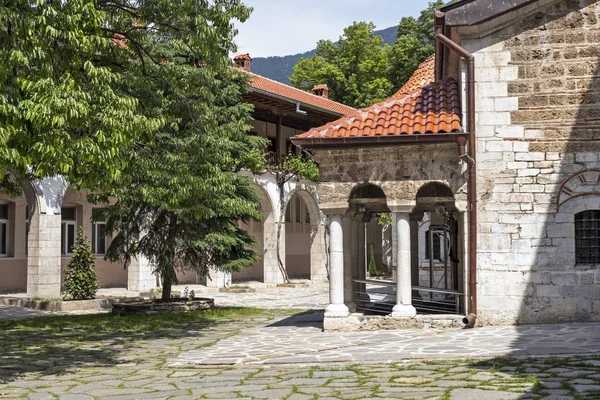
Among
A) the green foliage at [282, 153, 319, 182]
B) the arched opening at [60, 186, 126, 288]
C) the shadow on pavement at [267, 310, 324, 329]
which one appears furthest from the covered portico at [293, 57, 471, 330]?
the green foliage at [282, 153, 319, 182]

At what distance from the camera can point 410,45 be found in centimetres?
4047

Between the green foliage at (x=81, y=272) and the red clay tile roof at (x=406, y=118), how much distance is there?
28.9ft

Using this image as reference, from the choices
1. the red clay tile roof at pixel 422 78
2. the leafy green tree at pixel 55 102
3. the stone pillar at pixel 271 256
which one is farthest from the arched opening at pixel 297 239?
the leafy green tree at pixel 55 102

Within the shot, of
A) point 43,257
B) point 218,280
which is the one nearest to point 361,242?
point 43,257

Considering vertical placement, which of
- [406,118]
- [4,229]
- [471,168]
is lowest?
[4,229]

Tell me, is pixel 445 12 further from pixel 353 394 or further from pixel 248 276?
pixel 248 276

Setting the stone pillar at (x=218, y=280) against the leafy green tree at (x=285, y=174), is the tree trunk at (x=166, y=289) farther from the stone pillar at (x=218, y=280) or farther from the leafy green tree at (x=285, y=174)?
the leafy green tree at (x=285, y=174)

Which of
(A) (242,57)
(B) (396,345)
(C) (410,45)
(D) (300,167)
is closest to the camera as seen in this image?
(B) (396,345)

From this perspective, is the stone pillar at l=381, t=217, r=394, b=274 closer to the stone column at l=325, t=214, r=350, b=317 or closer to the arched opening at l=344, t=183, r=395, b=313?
the arched opening at l=344, t=183, r=395, b=313

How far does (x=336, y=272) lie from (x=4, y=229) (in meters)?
15.5

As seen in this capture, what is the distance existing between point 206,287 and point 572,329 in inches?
650

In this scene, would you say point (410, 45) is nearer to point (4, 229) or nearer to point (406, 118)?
point (4, 229)

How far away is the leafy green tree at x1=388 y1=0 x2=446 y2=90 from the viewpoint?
4041cm

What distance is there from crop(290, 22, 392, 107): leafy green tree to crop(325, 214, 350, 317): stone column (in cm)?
2975
